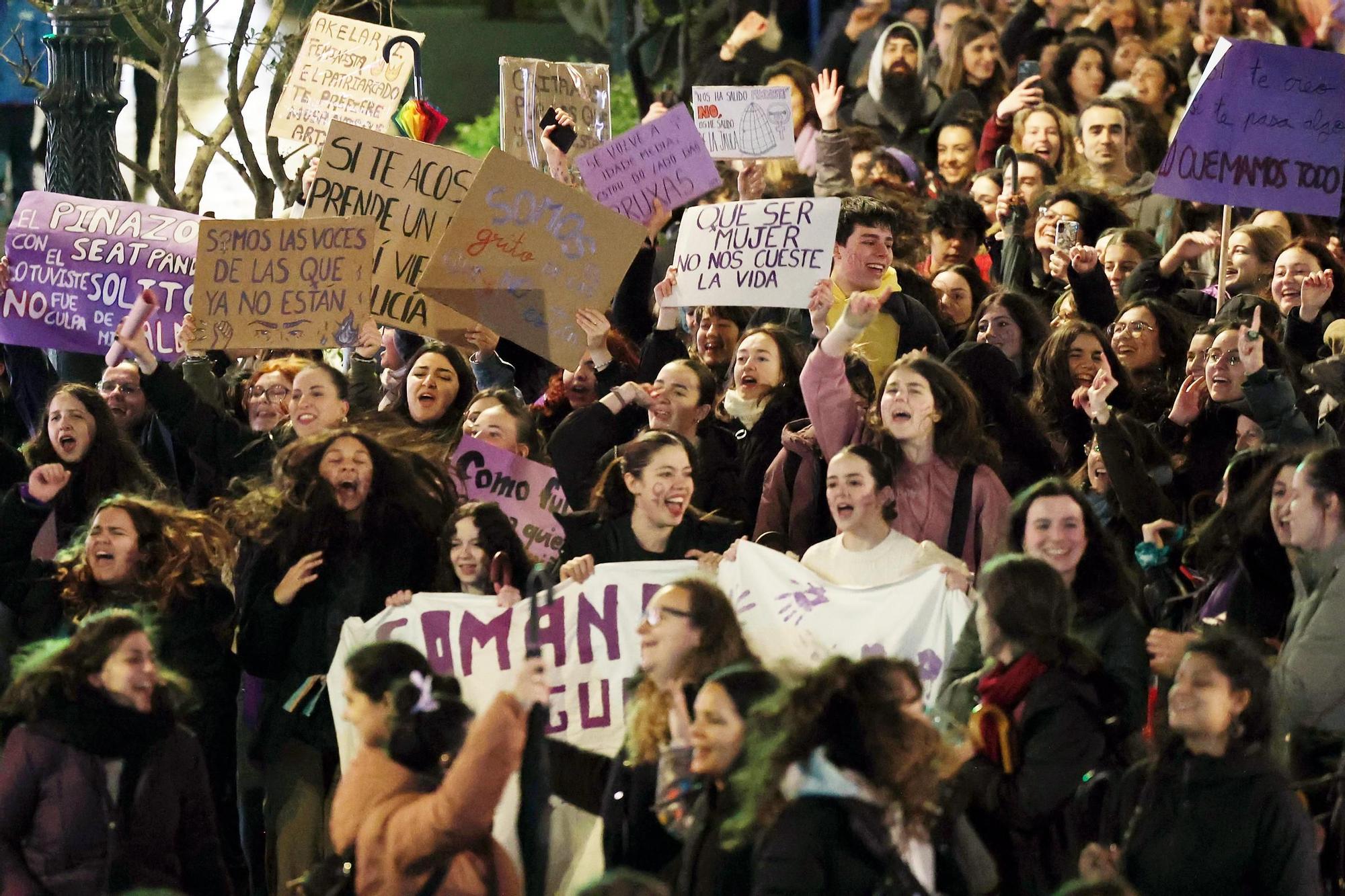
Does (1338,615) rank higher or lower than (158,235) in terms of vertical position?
lower

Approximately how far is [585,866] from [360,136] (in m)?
3.81

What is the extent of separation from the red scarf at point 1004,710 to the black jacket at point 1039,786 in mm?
20

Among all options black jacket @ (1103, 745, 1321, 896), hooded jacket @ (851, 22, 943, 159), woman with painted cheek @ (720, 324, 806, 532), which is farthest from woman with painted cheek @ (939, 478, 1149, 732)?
hooded jacket @ (851, 22, 943, 159)

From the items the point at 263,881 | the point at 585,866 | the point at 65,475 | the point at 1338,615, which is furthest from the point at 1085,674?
the point at 65,475

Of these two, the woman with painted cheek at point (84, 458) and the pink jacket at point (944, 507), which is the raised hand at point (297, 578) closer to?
the woman with painted cheek at point (84, 458)

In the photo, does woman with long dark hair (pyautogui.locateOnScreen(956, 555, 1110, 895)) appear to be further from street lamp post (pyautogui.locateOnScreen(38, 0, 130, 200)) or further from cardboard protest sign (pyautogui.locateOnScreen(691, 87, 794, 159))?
cardboard protest sign (pyautogui.locateOnScreen(691, 87, 794, 159))

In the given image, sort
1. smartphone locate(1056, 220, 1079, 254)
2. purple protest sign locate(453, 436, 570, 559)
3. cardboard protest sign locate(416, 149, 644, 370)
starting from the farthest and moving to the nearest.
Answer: smartphone locate(1056, 220, 1079, 254)
cardboard protest sign locate(416, 149, 644, 370)
purple protest sign locate(453, 436, 570, 559)

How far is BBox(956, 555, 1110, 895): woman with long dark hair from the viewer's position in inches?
225

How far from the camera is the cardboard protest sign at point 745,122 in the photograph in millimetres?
A: 11469

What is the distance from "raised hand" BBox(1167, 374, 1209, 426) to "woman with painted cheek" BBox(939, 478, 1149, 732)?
1419 mm

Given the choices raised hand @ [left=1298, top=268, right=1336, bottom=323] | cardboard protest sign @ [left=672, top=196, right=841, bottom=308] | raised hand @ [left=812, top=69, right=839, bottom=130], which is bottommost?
raised hand @ [left=1298, top=268, right=1336, bottom=323]

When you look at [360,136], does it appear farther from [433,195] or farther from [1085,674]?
[1085,674]

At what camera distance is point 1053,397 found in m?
8.09

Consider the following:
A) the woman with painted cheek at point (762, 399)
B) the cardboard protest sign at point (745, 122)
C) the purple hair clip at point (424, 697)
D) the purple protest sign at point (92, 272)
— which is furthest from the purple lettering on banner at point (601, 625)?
the cardboard protest sign at point (745, 122)
